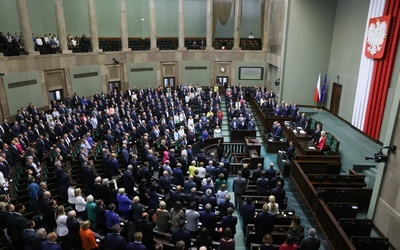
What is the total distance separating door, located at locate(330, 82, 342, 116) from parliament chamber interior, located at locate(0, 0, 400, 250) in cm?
11

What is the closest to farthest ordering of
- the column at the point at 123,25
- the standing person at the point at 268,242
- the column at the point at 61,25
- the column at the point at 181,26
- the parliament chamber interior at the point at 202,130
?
1. the standing person at the point at 268,242
2. the parliament chamber interior at the point at 202,130
3. the column at the point at 61,25
4. the column at the point at 123,25
5. the column at the point at 181,26

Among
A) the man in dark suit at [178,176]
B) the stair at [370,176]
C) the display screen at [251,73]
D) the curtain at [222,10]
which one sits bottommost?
the stair at [370,176]

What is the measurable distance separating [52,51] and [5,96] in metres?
4.43

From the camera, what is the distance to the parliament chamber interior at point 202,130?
6781 millimetres

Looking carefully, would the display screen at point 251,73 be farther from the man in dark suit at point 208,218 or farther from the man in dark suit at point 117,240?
the man in dark suit at point 117,240

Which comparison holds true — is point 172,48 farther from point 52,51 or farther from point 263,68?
point 52,51

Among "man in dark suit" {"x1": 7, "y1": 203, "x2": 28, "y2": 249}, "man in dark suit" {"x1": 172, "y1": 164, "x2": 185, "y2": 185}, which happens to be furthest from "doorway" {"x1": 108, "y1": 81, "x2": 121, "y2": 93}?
"man in dark suit" {"x1": 7, "y1": 203, "x2": 28, "y2": 249}

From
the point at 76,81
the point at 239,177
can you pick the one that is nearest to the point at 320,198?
the point at 239,177

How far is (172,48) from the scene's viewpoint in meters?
24.8

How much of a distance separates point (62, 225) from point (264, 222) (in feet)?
14.7

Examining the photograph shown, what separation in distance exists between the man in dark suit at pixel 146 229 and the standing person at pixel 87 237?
899 millimetres

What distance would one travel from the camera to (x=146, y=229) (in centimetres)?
611

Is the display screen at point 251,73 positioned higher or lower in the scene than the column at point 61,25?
lower

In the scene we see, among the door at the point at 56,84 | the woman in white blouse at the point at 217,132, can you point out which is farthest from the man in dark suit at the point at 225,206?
the door at the point at 56,84
